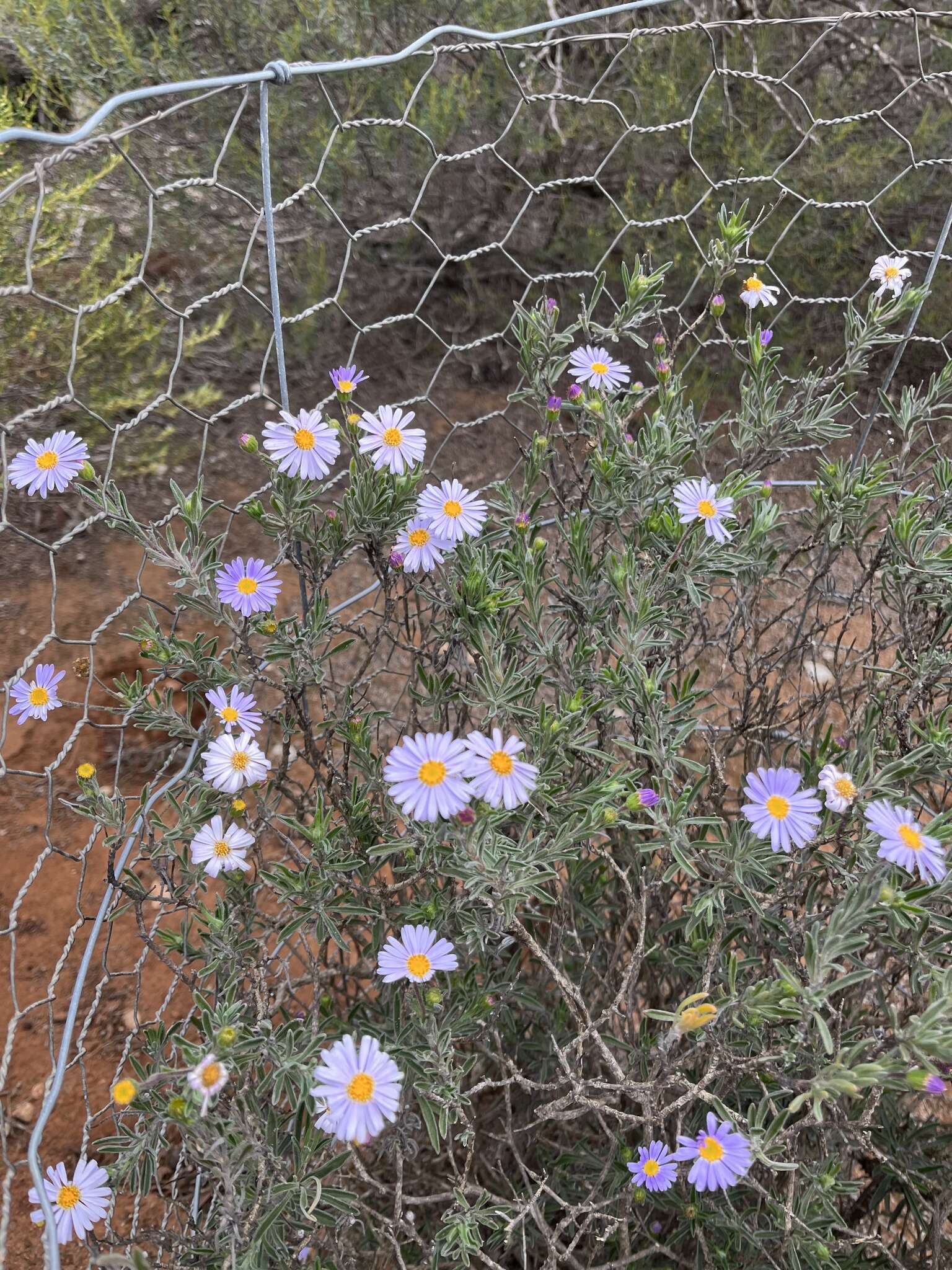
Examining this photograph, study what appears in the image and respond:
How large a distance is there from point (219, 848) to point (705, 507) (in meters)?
0.70

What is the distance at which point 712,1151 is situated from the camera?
40.5 inches

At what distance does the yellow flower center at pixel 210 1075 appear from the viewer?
2.80ft

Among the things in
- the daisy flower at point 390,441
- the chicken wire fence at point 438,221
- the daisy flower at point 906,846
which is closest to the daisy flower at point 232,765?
the daisy flower at point 390,441

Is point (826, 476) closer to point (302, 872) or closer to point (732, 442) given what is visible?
point (732, 442)

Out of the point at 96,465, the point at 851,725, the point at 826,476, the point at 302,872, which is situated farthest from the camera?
the point at 96,465

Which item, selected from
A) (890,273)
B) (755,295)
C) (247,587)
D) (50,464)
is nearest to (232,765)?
(247,587)

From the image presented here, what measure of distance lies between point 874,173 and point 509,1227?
3.51 metres

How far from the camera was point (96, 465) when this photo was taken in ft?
9.66

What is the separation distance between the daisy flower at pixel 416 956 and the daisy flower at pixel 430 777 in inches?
6.8

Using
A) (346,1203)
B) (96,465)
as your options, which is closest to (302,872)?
(346,1203)

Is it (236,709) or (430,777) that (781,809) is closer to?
(430,777)

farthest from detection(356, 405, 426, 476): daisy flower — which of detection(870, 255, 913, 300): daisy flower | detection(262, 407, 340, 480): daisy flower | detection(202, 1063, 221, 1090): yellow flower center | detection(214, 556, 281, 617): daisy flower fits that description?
detection(870, 255, 913, 300): daisy flower

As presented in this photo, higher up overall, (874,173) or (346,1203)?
(874,173)

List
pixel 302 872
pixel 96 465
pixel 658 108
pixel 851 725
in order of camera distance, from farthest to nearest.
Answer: pixel 658 108 < pixel 96 465 < pixel 851 725 < pixel 302 872
